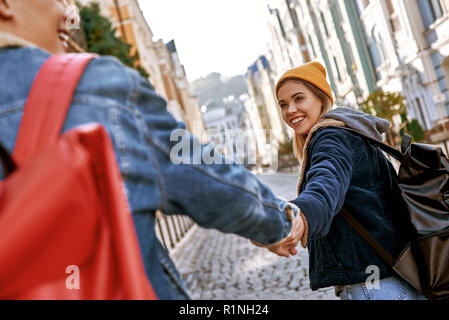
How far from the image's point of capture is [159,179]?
1.11 metres

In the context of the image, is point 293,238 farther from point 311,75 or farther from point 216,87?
point 216,87

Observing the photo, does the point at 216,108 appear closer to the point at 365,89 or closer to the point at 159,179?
the point at 365,89

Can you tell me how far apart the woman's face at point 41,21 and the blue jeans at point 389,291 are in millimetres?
1615

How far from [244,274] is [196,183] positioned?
6430 millimetres

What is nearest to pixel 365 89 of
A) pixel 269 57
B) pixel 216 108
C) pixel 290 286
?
pixel 290 286

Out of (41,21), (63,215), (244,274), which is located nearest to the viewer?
(63,215)

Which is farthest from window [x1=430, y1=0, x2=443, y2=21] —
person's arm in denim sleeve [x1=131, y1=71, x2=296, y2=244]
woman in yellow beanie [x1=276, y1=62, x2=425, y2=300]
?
person's arm in denim sleeve [x1=131, y1=71, x2=296, y2=244]

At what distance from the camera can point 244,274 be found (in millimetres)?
7301

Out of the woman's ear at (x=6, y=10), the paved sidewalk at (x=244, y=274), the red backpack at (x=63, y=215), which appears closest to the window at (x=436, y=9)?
the paved sidewalk at (x=244, y=274)

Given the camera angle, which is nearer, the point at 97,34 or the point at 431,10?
the point at 97,34

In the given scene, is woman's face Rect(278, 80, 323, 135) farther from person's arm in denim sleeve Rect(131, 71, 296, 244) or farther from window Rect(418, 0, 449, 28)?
window Rect(418, 0, 449, 28)

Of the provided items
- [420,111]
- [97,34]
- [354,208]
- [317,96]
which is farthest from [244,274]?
[420,111]

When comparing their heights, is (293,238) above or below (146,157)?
below

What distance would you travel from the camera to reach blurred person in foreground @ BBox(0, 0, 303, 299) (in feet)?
3.43
